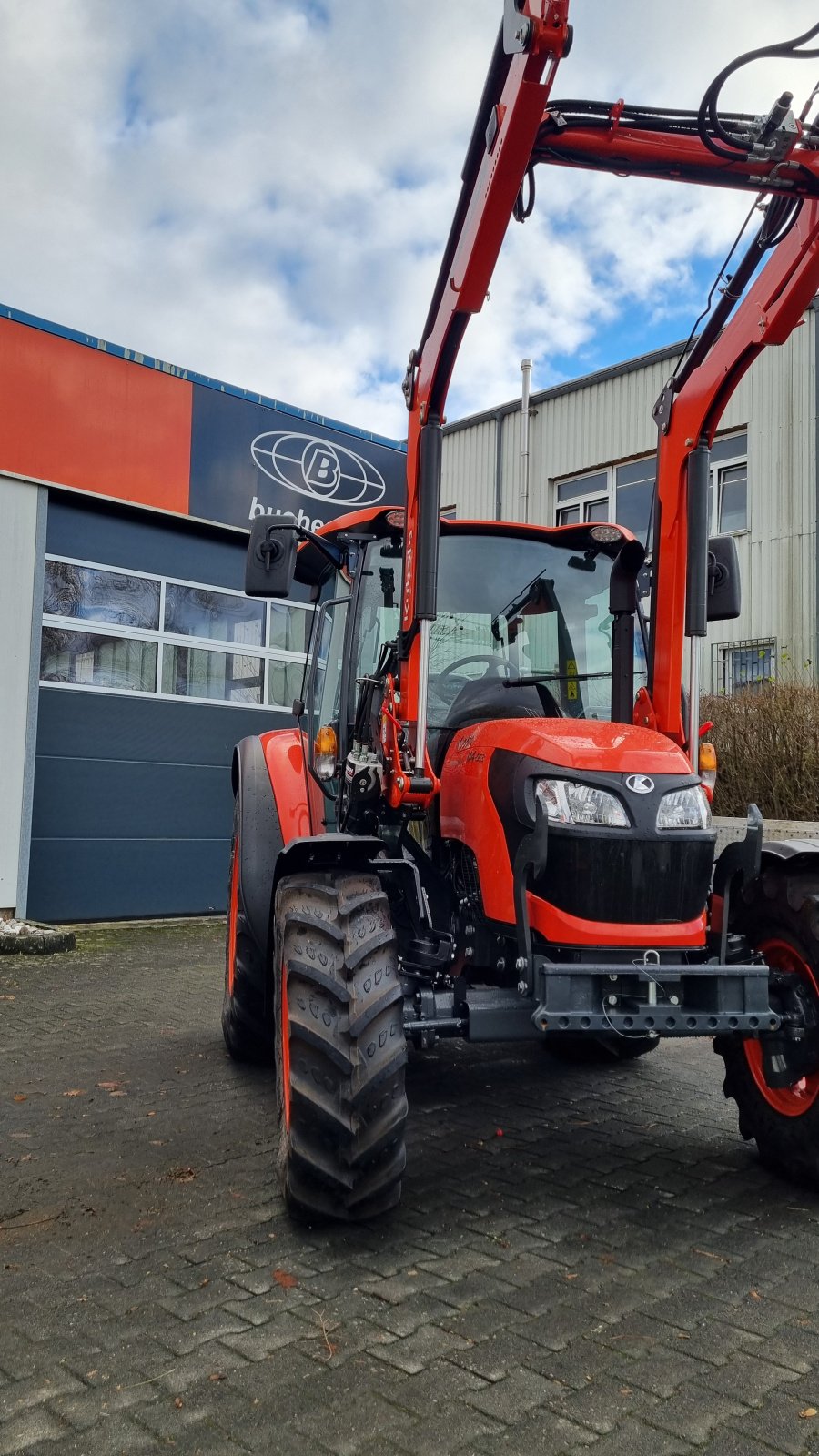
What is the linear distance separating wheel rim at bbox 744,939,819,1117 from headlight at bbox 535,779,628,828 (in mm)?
858

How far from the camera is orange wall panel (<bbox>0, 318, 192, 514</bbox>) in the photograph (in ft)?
30.5

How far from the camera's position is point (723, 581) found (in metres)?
4.34

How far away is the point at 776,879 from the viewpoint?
3832 mm

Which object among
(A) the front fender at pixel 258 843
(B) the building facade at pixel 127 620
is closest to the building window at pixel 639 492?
(B) the building facade at pixel 127 620

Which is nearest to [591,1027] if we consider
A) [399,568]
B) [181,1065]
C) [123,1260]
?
[123,1260]

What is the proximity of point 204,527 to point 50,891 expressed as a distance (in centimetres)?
374

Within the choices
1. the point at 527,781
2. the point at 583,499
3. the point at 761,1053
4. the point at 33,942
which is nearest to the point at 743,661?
the point at 583,499

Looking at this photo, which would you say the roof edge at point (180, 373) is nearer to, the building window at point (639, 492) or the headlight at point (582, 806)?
the building window at point (639, 492)

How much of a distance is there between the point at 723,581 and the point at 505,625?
864mm

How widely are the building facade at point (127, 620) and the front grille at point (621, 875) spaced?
264 inches

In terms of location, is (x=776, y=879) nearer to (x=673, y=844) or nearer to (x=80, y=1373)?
(x=673, y=844)

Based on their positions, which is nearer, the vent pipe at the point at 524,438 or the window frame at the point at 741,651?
the window frame at the point at 741,651

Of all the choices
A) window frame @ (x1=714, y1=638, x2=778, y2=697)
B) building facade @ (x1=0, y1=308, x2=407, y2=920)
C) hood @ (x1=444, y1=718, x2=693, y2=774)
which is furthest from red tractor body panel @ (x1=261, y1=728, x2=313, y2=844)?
window frame @ (x1=714, y1=638, x2=778, y2=697)

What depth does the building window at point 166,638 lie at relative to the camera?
31.9 ft
